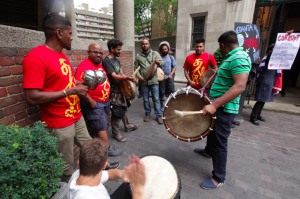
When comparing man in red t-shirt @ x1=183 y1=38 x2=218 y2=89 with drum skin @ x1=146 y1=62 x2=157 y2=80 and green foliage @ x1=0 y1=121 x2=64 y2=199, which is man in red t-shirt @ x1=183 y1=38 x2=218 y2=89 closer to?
drum skin @ x1=146 y1=62 x2=157 y2=80

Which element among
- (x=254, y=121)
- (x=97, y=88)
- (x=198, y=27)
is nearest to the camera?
(x=97, y=88)

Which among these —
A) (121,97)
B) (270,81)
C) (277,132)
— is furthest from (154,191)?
(270,81)

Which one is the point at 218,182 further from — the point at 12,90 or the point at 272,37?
the point at 272,37

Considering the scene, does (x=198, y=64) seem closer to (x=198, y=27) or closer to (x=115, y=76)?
(x=115, y=76)

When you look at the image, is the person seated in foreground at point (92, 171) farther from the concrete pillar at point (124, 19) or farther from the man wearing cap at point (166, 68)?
the concrete pillar at point (124, 19)

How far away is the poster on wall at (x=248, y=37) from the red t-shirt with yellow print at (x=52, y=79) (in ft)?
12.7

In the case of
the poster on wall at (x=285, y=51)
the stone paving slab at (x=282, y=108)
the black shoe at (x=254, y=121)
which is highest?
the poster on wall at (x=285, y=51)

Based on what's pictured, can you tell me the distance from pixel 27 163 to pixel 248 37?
4.69 m

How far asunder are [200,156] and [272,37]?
227 inches

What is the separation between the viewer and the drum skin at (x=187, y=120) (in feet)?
6.66

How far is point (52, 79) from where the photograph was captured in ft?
4.96

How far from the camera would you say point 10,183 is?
3.13ft

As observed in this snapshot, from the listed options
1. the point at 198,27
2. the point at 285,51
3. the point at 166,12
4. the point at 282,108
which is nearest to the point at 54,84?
the point at 285,51

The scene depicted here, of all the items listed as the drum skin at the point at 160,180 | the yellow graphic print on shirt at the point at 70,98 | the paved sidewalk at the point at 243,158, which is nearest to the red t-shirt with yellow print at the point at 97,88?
the yellow graphic print on shirt at the point at 70,98
